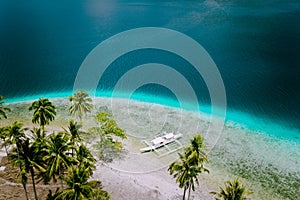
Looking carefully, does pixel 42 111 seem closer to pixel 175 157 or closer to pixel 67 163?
pixel 67 163

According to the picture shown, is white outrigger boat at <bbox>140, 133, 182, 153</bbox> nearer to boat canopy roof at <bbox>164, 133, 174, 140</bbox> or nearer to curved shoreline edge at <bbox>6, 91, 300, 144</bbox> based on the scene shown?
boat canopy roof at <bbox>164, 133, 174, 140</bbox>

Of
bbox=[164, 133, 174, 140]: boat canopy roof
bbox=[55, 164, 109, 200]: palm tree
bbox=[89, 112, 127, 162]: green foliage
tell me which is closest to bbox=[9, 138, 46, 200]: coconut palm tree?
bbox=[55, 164, 109, 200]: palm tree

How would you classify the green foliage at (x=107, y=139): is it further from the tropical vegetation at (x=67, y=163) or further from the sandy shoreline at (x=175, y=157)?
the tropical vegetation at (x=67, y=163)

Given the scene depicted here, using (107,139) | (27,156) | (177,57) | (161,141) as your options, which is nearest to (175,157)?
(161,141)

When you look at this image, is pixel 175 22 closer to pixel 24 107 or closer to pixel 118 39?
pixel 118 39

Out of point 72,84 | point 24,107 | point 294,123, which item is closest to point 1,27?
point 72,84

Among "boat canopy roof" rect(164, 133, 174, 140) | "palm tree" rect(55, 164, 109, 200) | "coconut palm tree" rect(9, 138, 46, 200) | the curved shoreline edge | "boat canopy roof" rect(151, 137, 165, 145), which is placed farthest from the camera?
the curved shoreline edge

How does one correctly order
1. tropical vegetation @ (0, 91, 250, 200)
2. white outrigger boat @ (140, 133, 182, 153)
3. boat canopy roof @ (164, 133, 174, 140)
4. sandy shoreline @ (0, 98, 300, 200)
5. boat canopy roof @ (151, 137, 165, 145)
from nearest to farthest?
tropical vegetation @ (0, 91, 250, 200) → sandy shoreline @ (0, 98, 300, 200) → white outrigger boat @ (140, 133, 182, 153) → boat canopy roof @ (151, 137, 165, 145) → boat canopy roof @ (164, 133, 174, 140)
